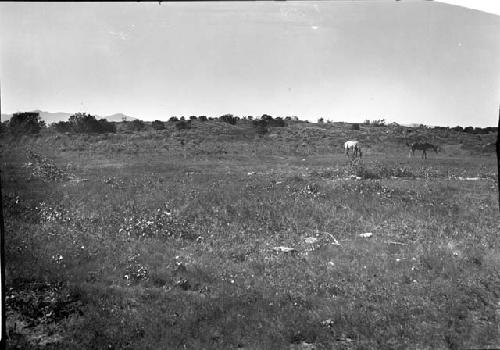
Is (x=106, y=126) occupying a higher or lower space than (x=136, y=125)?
lower

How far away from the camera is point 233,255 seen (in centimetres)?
1173

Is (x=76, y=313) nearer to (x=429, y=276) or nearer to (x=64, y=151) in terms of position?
(x=64, y=151)

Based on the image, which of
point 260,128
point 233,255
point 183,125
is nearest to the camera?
point 233,255

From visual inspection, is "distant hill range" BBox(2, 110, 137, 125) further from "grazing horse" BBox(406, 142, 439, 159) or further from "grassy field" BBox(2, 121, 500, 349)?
"grazing horse" BBox(406, 142, 439, 159)

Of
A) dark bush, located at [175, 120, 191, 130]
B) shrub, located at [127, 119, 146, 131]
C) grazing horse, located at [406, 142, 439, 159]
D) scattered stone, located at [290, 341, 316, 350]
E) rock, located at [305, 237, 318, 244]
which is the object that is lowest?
scattered stone, located at [290, 341, 316, 350]

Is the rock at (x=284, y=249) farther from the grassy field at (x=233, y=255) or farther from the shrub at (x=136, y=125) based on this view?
the shrub at (x=136, y=125)

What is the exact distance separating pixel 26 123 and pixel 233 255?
7.32m

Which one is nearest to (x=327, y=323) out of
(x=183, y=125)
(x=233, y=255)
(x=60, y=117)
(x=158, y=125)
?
(x=233, y=255)

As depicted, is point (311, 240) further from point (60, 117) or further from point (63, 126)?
point (60, 117)

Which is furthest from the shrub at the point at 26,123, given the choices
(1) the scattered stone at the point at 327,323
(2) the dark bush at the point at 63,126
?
(1) the scattered stone at the point at 327,323

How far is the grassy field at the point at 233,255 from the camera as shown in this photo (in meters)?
8.37

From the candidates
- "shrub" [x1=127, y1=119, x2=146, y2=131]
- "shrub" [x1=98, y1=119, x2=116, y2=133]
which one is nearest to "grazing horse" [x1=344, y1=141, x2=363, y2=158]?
"shrub" [x1=127, y1=119, x2=146, y2=131]

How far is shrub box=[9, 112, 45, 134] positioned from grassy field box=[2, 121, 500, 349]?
1.61 feet

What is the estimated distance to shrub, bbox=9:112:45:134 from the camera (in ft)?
38.1
